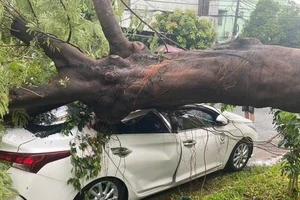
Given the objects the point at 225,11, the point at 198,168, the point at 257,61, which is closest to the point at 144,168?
the point at 198,168

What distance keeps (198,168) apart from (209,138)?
466 mm

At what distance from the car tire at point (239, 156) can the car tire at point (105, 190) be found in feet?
7.38

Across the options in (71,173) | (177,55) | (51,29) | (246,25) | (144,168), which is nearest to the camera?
(51,29)

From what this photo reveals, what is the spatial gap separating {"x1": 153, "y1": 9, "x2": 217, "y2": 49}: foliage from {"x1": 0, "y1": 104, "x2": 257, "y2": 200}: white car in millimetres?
9364

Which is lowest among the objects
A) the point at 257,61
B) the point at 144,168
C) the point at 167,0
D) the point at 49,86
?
the point at 144,168

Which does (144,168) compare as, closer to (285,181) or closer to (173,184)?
(173,184)

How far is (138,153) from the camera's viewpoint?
4172 millimetres

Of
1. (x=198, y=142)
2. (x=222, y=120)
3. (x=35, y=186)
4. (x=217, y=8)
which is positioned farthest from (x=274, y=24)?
(x=35, y=186)

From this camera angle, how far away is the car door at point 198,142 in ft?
15.6

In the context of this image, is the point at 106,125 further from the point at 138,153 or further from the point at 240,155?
the point at 240,155

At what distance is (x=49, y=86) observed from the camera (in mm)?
2953

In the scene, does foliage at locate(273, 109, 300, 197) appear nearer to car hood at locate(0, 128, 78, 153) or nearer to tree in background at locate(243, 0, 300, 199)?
car hood at locate(0, 128, 78, 153)

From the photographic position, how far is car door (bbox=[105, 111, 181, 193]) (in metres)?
4.06

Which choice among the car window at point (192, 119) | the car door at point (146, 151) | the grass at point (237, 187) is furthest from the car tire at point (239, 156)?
the car door at point (146, 151)
